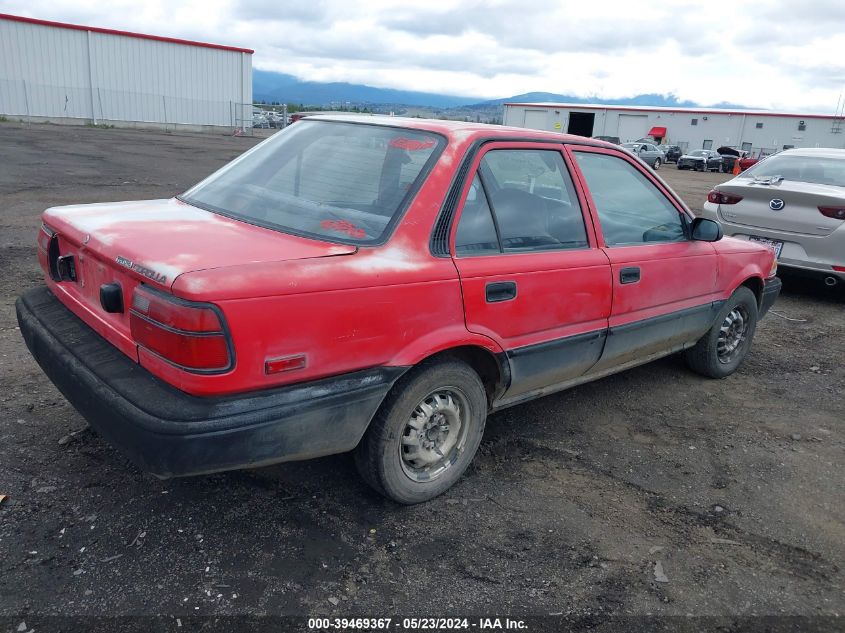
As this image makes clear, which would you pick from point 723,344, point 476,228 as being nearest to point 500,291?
point 476,228

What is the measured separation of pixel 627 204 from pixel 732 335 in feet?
5.38

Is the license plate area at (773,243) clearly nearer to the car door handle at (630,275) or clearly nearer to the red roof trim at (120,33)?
the car door handle at (630,275)

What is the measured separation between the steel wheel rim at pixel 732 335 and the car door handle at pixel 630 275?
4.45ft

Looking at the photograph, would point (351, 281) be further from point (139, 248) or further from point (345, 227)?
point (139, 248)

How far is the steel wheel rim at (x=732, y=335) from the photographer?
4.73m

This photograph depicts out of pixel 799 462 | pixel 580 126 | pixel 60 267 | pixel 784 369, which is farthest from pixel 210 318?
pixel 580 126

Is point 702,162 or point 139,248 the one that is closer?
point 139,248

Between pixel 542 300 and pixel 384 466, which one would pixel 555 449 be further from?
pixel 384 466

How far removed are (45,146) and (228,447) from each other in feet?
71.3

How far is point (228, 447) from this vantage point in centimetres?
229

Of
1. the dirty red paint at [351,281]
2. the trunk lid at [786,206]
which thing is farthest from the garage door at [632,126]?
the dirty red paint at [351,281]

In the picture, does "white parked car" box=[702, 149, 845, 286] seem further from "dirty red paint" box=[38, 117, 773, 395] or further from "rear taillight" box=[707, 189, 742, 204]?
"dirty red paint" box=[38, 117, 773, 395]

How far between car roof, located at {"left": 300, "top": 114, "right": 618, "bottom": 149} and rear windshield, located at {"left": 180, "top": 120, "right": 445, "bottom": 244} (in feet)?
0.18

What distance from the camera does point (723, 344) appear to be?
4.78m
